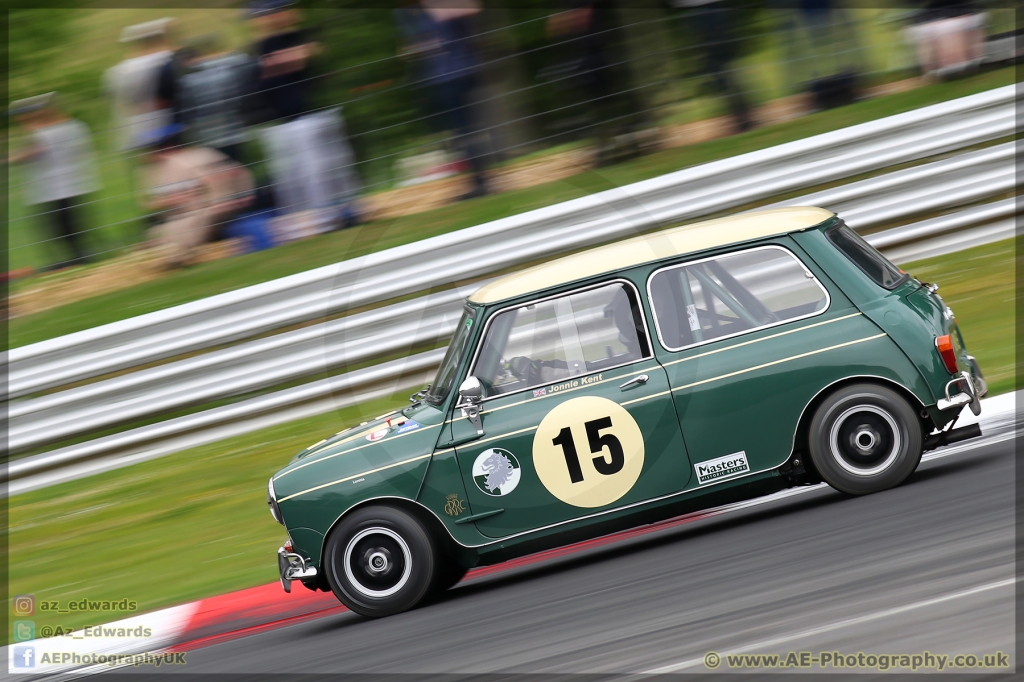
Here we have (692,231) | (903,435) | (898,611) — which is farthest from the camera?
(692,231)

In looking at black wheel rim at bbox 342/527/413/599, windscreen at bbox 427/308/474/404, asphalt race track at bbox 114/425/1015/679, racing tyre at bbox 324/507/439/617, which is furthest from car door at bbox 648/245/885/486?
black wheel rim at bbox 342/527/413/599

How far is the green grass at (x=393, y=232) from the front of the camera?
9320mm

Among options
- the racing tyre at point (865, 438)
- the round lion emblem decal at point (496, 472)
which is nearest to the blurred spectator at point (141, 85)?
the round lion emblem decal at point (496, 472)

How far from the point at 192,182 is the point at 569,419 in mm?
5300

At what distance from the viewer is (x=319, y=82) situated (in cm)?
891

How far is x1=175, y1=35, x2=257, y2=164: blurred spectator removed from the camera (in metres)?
8.69

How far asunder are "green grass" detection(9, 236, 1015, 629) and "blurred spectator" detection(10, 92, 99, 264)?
2.22 meters

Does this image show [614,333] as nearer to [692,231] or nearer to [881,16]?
[692,231]

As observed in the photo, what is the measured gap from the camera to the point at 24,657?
6.10m

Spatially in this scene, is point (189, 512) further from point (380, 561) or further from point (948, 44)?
point (948, 44)

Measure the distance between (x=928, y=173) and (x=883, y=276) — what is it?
4051mm

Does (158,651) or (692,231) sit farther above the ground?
(692,231)

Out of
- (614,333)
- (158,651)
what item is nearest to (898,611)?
(614,333)

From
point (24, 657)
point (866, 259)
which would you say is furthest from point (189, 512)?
point (866, 259)
